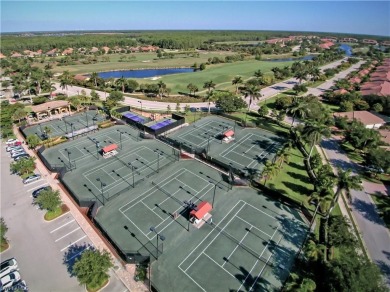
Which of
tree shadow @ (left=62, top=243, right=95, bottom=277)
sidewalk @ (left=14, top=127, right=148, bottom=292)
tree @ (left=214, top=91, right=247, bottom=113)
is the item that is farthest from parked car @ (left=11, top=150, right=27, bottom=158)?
tree @ (left=214, top=91, right=247, bottom=113)

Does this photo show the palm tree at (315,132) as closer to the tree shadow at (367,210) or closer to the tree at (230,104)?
the tree shadow at (367,210)

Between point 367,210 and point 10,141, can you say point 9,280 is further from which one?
point 367,210

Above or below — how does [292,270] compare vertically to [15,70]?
below

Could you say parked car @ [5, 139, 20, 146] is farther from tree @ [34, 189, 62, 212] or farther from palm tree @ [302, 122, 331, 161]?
palm tree @ [302, 122, 331, 161]

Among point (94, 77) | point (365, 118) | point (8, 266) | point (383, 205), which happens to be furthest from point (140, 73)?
point (383, 205)

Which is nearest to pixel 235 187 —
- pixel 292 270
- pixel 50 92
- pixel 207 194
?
pixel 207 194

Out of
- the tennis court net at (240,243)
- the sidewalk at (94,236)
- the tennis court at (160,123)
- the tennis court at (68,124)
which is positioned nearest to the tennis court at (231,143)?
the tennis court at (160,123)

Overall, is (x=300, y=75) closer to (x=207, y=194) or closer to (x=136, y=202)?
(x=207, y=194)
